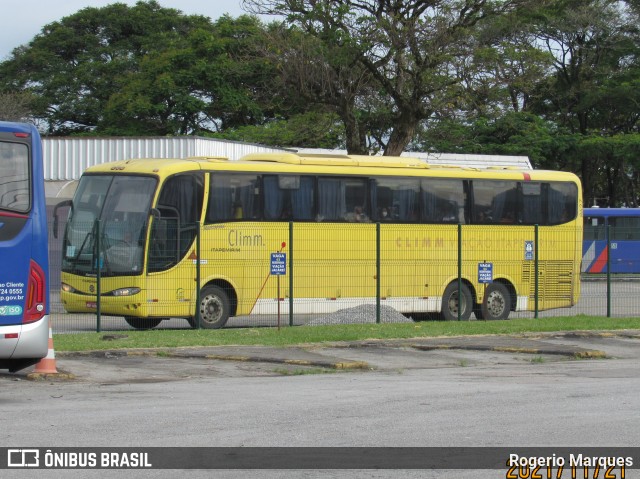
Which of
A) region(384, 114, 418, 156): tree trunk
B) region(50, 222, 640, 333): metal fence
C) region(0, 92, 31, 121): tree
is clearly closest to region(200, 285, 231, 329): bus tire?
region(50, 222, 640, 333): metal fence

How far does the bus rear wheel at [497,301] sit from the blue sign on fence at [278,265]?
6.30m

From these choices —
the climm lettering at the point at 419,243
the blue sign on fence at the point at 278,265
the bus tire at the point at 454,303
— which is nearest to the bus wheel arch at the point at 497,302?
the bus tire at the point at 454,303

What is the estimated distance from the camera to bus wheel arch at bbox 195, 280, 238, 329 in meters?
22.8

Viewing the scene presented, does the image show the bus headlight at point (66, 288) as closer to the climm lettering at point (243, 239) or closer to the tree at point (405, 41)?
the climm lettering at point (243, 239)

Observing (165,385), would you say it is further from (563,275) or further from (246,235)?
(563,275)

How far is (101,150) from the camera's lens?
35.9 metres

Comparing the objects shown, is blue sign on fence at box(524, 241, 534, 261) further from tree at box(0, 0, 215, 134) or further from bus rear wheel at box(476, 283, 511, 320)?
Result: tree at box(0, 0, 215, 134)

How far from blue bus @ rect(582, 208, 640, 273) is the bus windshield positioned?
16320mm

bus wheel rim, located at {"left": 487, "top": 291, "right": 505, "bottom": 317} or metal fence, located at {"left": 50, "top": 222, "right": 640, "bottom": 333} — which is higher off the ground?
metal fence, located at {"left": 50, "top": 222, "right": 640, "bottom": 333}

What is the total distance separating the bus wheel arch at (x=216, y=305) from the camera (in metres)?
22.8

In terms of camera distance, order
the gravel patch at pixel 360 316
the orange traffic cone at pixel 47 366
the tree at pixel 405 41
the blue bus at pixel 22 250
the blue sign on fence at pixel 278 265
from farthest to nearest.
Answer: the tree at pixel 405 41
the gravel patch at pixel 360 316
the blue sign on fence at pixel 278 265
the orange traffic cone at pixel 47 366
the blue bus at pixel 22 250

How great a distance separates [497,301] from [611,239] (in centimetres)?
1112

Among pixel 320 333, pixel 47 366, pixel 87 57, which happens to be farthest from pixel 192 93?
pixel 47 366

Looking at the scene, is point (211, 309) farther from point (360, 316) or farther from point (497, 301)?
point (497, 301)
